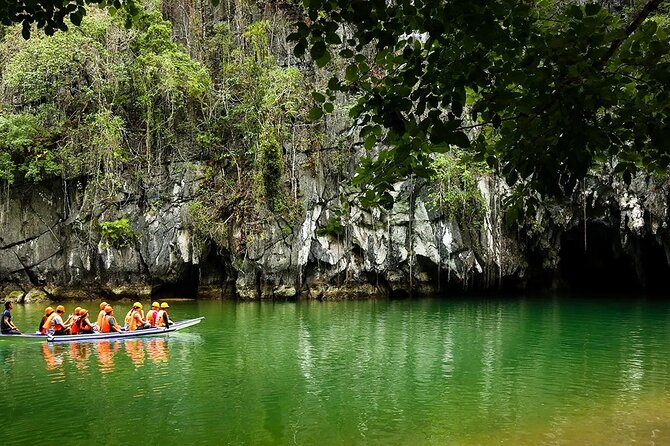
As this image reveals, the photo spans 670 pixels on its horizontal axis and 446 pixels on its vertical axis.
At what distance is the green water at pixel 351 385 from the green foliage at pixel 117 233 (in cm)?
960

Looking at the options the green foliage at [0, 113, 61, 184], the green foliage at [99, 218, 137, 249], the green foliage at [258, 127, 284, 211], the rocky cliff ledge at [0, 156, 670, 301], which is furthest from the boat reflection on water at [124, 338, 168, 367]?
the green foliage at [0, 113, 61, 184]

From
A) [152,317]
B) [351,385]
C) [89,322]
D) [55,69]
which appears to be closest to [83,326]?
[89,322]

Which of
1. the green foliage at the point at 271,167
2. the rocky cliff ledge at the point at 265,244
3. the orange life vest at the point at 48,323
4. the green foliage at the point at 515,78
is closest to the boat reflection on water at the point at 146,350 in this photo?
the orange life vest at the point at 48,323

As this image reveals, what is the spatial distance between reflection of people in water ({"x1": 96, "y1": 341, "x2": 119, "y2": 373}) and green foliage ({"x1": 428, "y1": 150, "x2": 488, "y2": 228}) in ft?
46.7

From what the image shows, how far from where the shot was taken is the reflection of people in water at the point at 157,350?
1206cm

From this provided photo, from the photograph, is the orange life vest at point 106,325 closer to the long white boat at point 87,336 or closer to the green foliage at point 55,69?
the long white boat at point 87,336

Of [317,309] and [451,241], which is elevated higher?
[451,241]

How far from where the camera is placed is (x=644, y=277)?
27.9 m

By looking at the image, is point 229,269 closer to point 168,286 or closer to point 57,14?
point 168,286

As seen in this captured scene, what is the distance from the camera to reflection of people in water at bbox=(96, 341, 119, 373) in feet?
36.6

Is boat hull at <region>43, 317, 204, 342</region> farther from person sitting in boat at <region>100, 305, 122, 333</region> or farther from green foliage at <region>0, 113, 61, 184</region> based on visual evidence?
green foliage at <region>0, 113, 61, 184</region>

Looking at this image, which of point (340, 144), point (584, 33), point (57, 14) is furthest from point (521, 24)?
point (340, 144)

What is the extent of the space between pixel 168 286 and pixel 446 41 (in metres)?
24.8

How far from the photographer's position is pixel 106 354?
1259cm
